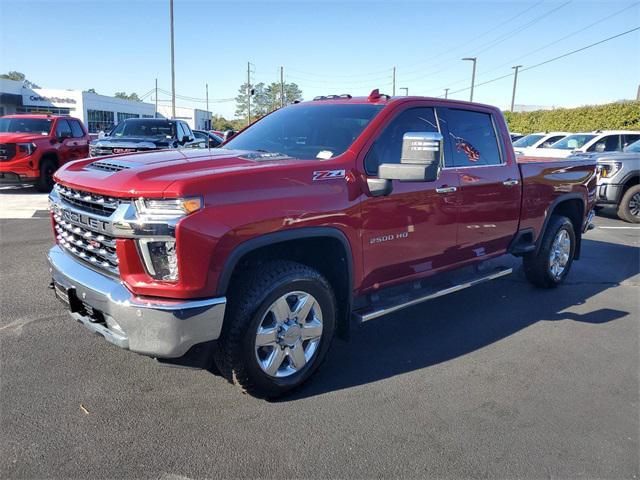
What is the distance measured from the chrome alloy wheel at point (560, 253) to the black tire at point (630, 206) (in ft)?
18.8

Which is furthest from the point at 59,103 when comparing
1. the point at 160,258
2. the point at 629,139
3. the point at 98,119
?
the point at 160,258

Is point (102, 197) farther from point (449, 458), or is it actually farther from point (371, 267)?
point (449, 458)

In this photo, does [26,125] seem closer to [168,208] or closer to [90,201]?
[90,201]

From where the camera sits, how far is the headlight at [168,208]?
8.86ft

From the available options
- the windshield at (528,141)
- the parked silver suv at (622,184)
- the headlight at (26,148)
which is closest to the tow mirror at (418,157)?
the parked silver suv at (622,184)

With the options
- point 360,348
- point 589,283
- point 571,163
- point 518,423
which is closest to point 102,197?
point 360,348

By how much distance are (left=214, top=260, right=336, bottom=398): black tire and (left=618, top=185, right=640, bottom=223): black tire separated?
31.9ft

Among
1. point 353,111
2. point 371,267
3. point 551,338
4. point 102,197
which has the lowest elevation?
point 551,338

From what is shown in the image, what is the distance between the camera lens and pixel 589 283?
625 centimetres

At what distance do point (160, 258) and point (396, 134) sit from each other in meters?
2.09

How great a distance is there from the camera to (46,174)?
40.3ft

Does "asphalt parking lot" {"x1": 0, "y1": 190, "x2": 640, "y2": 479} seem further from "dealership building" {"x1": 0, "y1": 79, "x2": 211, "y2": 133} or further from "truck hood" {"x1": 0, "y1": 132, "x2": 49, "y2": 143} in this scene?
"dealership building" {"x1": 0, "y1": 79, "x2": 211, "y2": 133}

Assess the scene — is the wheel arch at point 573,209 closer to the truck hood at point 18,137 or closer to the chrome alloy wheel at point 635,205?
the chrome alloy wheel at point 635,205

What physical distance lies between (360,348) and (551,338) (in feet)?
5.84
